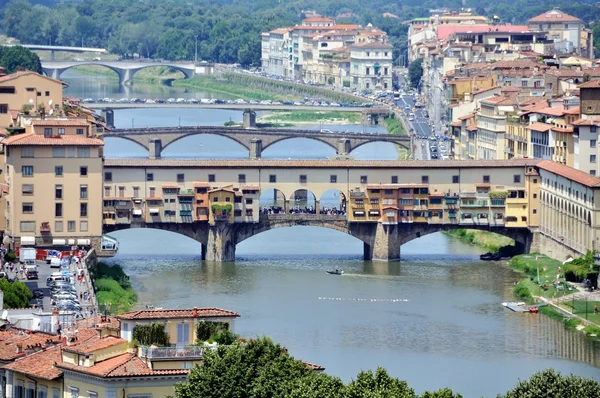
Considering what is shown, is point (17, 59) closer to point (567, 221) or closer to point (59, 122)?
point (59, 122)

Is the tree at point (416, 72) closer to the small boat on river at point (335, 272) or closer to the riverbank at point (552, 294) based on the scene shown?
Result: the riverbank at point (552, 294)

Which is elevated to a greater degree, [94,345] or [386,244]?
[386,244]

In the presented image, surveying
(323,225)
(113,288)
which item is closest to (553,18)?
(323,225)

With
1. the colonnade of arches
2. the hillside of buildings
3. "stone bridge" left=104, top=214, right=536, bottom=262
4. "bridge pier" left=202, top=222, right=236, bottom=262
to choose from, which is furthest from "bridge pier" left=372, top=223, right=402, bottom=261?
the hillside of buildings

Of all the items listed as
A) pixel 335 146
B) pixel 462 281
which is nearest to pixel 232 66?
pixel 335 146

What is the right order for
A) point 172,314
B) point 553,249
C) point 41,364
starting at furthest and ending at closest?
point 553,249
point 172,314
point 41,364

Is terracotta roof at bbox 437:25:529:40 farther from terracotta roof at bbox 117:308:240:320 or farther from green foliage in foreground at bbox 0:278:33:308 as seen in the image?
terracotta roof at bbox 117:308:240:320

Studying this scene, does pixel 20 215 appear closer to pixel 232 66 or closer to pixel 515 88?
pixel 515 88
